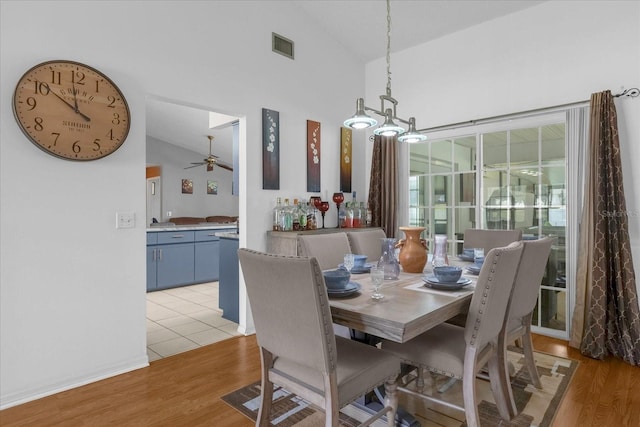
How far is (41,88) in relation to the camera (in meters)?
2.20

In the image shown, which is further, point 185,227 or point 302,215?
point 185,227

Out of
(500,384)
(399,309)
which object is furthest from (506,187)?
(399,309)

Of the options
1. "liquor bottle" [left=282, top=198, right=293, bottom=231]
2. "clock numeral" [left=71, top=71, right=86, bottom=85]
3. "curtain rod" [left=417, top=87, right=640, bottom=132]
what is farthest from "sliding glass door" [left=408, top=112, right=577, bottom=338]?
"clock numeral" [left=71, top=71, right=86, bottom=85]

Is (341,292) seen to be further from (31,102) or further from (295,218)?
(31,102)

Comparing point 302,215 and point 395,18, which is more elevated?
point 395,18

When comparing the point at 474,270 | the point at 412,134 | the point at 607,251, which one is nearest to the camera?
the point at 474,270

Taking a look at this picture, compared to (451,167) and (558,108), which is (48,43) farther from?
(558,108)

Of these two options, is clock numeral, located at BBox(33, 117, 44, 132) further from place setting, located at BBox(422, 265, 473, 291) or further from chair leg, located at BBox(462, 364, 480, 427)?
chair leg, located at BBox(462, 364, 480, 427)

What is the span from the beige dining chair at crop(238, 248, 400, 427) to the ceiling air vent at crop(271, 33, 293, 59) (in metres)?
2.69

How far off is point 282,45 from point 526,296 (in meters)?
3.09

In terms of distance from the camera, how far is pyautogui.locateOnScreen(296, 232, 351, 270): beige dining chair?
8.57 ft

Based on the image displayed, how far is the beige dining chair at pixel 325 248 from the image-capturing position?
8.57 ft

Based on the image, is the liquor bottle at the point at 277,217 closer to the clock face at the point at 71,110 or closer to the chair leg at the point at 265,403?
the clock face at the point at 71,110

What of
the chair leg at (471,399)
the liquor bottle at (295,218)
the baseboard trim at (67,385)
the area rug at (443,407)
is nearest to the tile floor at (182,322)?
the baseboard trim at (67,385)
